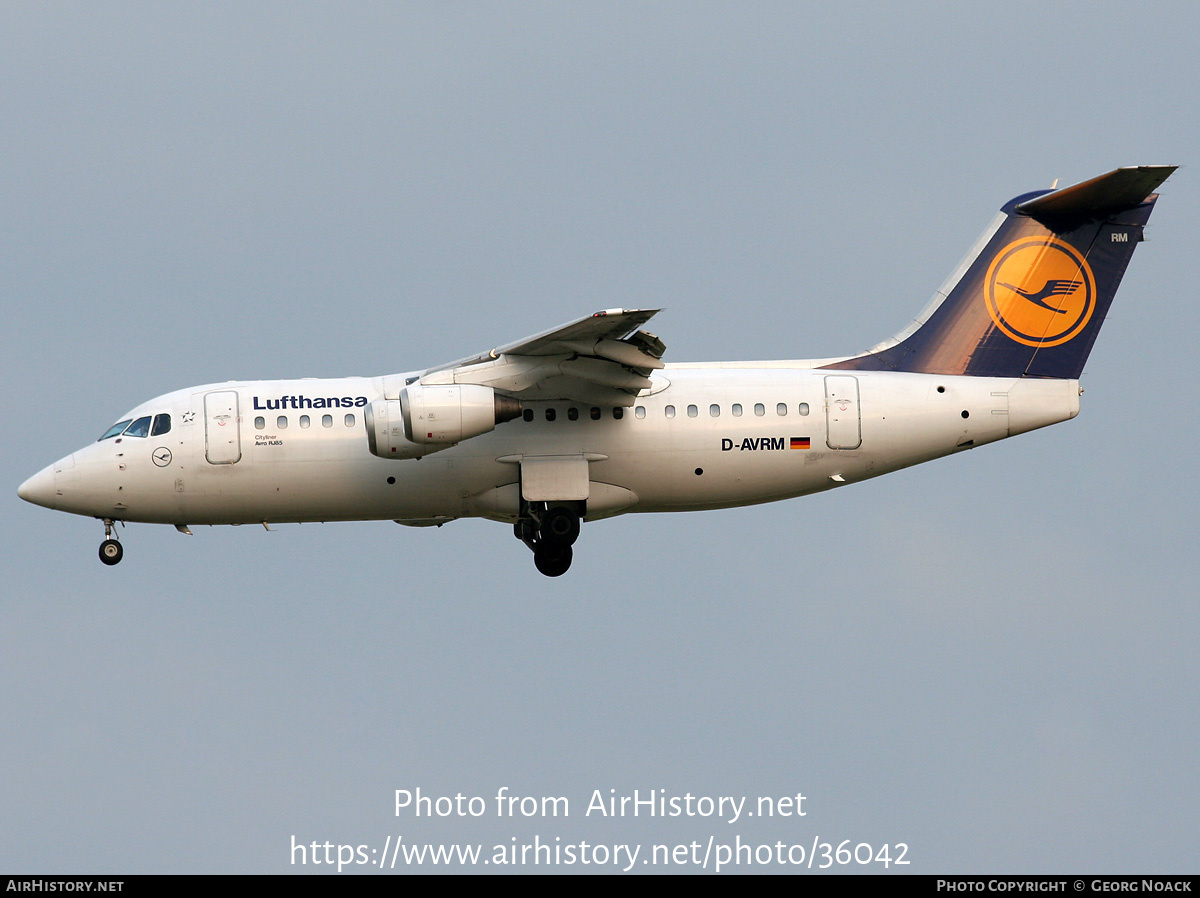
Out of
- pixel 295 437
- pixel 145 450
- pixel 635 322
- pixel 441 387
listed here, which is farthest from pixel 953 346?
pixel 145 450

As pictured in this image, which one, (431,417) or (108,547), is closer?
(431,417)

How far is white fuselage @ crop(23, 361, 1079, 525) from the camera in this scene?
76.4ft

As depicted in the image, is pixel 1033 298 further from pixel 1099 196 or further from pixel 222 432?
pixel 222 432

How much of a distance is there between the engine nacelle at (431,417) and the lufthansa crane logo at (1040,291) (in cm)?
781

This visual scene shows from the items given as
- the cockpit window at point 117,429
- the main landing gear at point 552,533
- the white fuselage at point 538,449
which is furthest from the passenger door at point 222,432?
the main landing gear at point 552,533

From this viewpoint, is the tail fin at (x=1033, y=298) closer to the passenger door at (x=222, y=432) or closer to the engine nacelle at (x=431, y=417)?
the engine nacelle at (x=431, y=417)

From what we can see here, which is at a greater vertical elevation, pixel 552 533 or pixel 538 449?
pixel 538 449

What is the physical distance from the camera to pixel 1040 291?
24.6 meters

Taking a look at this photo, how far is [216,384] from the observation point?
2417 cm

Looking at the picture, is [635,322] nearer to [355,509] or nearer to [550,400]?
[550,400]

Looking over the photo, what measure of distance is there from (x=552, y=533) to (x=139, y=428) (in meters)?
6.29

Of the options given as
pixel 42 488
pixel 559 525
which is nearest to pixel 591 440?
pixel 559 525

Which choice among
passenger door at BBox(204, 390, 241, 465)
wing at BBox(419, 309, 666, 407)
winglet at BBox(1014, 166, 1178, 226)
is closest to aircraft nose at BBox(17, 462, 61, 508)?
passenger door at BBox(204, 390, 241, 465)

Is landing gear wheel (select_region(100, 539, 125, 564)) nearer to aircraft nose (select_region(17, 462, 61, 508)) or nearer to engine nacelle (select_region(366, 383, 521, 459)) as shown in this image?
aircraft nose (select_region(17, 462, 61, 508))
